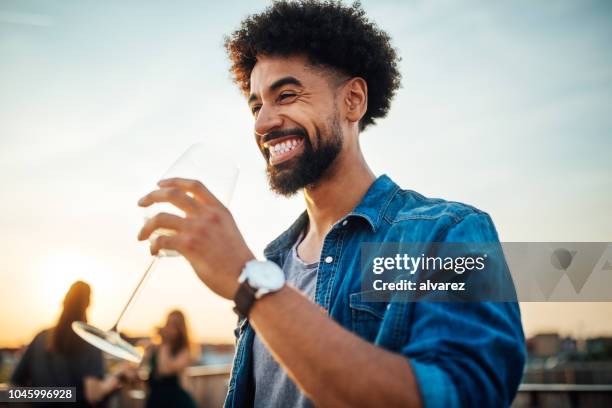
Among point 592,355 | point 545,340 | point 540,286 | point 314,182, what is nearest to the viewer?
point 314,182

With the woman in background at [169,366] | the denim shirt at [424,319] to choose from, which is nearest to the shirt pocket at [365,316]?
the denim shirt at [424,319]

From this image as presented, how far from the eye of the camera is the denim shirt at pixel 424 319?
1.21 metres

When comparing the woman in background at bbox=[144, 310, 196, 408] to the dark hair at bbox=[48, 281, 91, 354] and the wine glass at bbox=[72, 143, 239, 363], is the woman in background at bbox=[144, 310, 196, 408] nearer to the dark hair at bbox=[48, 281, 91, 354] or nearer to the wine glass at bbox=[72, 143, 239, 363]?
the dark hair at bbox=[48, 281, 91, 354]

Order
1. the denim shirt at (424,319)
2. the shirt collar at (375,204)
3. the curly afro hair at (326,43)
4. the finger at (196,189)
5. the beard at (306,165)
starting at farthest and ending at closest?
the curly afro hair at (326,43) → the beard at (306,165) → the shirt collar at (375,204) → the finger at (196,189) → the denim shirt at (424,319)

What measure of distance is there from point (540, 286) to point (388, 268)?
74.2 inches

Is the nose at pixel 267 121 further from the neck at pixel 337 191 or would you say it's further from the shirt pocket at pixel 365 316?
the shirt pocket at pixel 365 316

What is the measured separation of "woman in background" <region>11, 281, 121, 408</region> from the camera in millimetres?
4457

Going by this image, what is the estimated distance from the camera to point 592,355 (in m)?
68.4

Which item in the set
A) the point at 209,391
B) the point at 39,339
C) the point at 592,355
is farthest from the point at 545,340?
the point at 39,339

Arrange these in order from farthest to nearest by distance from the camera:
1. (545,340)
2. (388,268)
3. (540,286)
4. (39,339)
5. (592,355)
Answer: (545,340) → (592,355) → (39,339) → (540,286) → (388,268)

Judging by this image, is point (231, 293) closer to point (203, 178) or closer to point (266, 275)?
point (266, 275)

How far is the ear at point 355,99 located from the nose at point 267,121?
46 cm

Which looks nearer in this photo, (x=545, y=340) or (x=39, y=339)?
(x=39, y=339)

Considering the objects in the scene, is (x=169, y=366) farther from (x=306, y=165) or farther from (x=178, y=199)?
(x=178, y=199)
